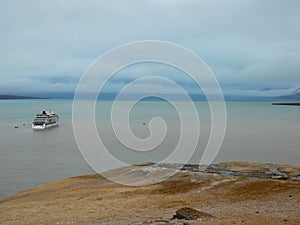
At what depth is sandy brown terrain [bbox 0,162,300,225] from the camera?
47.6 ft

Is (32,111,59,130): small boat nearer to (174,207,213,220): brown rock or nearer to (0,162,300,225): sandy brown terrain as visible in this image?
(0,162,300,225): sandy brown terrain

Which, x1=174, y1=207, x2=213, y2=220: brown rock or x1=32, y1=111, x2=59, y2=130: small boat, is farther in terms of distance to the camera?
x1=32, y1=111, x2=59, y2=130: small boat

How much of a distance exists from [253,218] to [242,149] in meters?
36.7

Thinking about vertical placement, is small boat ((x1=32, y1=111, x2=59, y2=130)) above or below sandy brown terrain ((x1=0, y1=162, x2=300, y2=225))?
above

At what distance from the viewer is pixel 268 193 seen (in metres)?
18.7

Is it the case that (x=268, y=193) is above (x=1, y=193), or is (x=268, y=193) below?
above

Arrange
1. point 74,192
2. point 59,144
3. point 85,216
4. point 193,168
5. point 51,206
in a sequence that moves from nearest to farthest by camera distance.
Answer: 1. point 85,216
2. point 51,206
3. point 74,192
4. point 193,168
5. point 59,144

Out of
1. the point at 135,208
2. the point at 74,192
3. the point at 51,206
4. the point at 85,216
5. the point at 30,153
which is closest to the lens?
the point at 85,216

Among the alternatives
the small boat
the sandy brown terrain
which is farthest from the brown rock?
the small boat

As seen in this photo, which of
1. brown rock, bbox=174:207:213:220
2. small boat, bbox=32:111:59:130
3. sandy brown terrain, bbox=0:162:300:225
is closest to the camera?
brown rock, bbox=174:207:213:220

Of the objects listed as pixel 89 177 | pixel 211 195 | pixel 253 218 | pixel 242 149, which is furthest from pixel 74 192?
pixel 242 149

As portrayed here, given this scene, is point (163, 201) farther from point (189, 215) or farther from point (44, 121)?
point (44, 121)

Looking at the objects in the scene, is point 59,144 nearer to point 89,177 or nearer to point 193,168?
point 89,177

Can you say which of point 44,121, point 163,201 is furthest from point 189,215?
point 44,121
